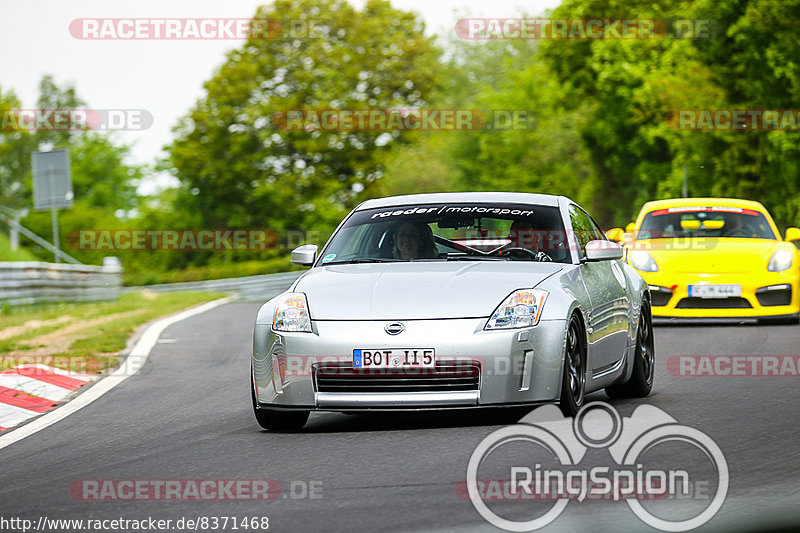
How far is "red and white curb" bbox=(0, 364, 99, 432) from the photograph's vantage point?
31.5ft

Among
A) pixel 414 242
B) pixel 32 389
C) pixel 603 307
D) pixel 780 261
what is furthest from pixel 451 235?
pixel 780 261

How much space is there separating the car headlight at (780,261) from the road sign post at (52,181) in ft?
67.7

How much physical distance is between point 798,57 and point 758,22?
4.76 feet

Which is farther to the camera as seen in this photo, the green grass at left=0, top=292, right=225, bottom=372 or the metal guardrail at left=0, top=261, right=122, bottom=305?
the metal guardrail at left=0, top=261, right=122, bottom=305

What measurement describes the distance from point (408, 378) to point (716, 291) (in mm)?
8939

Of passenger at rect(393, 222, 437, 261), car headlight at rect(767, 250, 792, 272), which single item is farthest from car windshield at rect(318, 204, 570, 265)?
car headlight at rect(767, 250, 792, 272)

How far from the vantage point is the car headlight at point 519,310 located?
7453 millimetres

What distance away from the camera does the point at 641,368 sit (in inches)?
369

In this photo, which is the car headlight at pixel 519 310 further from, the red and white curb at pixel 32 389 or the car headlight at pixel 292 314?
the red and white curb at pixel 32 389

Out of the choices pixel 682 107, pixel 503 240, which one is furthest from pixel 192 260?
pixel 503 240

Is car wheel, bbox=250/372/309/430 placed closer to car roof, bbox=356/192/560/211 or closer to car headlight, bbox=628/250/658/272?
car roof, bbox=356/192/560/211

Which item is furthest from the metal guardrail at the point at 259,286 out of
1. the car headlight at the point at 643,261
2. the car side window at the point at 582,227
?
the car side window at the point at 582,227

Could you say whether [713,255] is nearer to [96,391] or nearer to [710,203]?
[710,203]

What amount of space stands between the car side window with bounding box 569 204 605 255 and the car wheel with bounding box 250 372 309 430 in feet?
7.17
